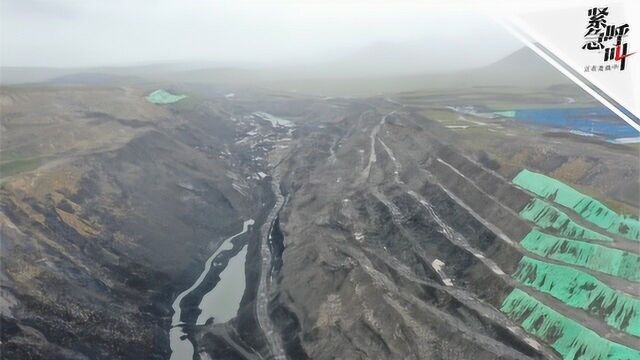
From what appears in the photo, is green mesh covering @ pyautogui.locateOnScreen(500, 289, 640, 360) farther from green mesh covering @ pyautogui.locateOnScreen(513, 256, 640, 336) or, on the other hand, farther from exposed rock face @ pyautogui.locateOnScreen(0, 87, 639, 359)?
green mesh covering @ pyautogui.locateOnScreen(513, 256, 640, 336)

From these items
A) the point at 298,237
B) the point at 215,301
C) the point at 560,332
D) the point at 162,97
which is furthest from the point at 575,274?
the point at 162,97

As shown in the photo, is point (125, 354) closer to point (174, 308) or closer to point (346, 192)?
point (174, 308)

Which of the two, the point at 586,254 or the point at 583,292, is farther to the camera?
the point at 586,254

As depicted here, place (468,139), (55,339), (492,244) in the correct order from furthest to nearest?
1. (468,139)
2. (492,244)
3. (55,339)

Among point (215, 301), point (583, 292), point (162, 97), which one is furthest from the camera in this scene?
point (162, 97)

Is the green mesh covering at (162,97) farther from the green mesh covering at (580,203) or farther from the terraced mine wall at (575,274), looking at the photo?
the terraced mine wall at (575,274)

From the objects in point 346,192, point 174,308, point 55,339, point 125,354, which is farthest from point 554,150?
point 55,339

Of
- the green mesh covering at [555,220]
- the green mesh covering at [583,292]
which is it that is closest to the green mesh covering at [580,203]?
the green mesh covering at [555,220]

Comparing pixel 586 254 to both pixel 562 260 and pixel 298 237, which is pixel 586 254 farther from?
pixel 298 237
